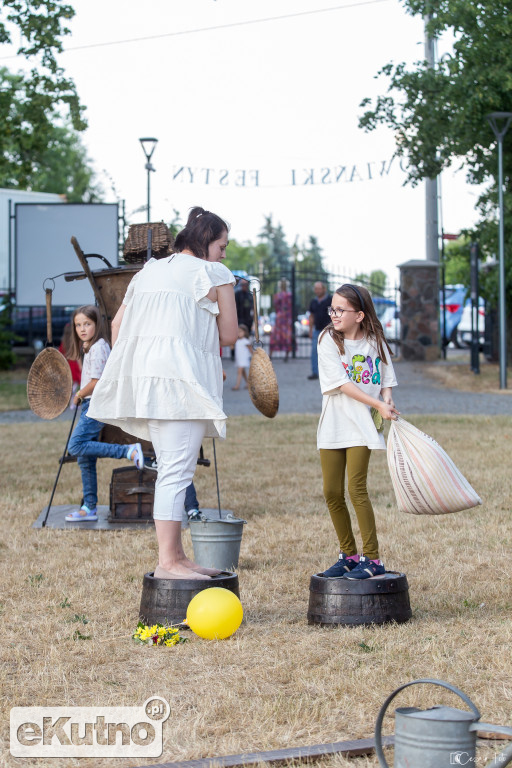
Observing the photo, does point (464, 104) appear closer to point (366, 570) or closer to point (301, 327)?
point (366, 570)

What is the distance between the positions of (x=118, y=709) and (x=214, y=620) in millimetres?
883

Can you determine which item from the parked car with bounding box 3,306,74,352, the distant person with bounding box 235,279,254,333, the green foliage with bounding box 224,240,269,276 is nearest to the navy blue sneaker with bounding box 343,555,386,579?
the distant person with bounding box 235,279,254,333

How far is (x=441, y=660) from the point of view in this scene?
3.84m

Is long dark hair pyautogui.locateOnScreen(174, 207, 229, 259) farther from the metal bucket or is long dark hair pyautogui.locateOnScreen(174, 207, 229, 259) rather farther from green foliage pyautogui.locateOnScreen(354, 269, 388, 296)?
green foliage pyautogui.locateOnScreen(354, 269, 388, 296)

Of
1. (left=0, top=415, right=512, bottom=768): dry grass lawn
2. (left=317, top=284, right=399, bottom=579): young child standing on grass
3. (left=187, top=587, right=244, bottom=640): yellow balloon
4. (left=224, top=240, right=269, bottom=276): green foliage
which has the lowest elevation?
(left=0, top=415, right=512, bottom=768): dry grass lawn

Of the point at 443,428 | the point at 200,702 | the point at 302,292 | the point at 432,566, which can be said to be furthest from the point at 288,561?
the point at 302,292

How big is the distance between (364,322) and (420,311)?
2049 centimetres

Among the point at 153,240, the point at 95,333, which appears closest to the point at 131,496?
the point at 95,333

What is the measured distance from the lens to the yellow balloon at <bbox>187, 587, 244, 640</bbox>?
4.21m

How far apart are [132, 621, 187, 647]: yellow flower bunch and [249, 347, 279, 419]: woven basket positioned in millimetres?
1961

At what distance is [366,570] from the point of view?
4488 millimetres

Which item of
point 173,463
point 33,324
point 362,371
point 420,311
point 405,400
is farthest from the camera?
point 33,324

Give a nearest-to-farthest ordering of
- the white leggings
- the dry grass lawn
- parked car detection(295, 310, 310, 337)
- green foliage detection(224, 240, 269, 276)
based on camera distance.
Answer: the dry grass lawn → the white leggings → parked car detection(295, 310, 310, 337) → green foliage detection(224, 240, 269, 276)

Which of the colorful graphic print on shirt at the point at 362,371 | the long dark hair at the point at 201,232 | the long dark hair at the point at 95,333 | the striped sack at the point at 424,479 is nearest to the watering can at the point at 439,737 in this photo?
the striped sack at the point at 424,479
